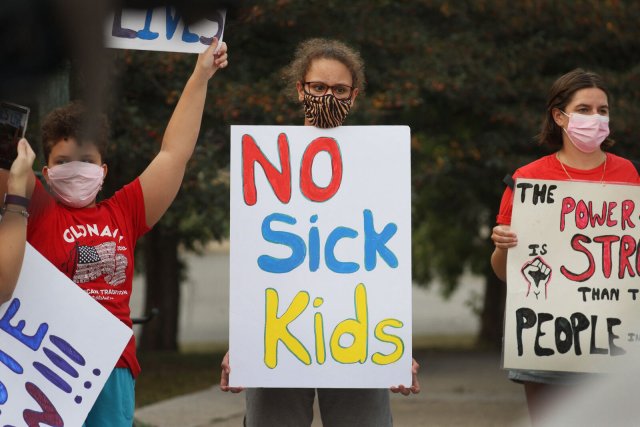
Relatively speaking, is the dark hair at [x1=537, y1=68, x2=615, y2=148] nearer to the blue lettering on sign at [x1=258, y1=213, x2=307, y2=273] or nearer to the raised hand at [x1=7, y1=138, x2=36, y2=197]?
the blue lettering on sign at [x1=258, y1=213, x2=307, y2=273]

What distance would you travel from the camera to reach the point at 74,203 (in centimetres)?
321

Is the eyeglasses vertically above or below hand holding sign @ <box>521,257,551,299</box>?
above

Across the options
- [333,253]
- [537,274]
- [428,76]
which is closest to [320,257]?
[333,253]

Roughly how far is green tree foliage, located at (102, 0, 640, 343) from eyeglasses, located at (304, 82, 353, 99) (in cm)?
491

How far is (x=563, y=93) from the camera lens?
398 cm

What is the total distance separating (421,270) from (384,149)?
19671 mm

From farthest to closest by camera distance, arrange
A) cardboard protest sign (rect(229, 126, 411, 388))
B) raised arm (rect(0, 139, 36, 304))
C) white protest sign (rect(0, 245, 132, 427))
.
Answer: cardboard protest sign (rect(229, 126, 411, 388))
white protest sign (rect(0, 245, 132, 427))
raised arm (rect(0, 139, 36, 304))

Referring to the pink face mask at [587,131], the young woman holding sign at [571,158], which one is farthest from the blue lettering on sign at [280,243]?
the pink face mask at [587,131]

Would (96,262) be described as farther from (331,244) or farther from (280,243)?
(331,244)

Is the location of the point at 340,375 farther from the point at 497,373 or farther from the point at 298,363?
the point at 497,373

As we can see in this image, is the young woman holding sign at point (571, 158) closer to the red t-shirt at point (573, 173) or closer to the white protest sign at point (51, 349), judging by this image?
the red t-shirt at point (573, 173)

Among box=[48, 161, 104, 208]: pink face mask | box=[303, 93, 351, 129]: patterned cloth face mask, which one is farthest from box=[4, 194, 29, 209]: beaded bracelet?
box=[303, 93, 351, 129]: patterned cloth face mask

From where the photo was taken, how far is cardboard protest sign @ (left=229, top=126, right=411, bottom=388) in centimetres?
343

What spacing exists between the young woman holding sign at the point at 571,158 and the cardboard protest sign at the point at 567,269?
6 centimetres
